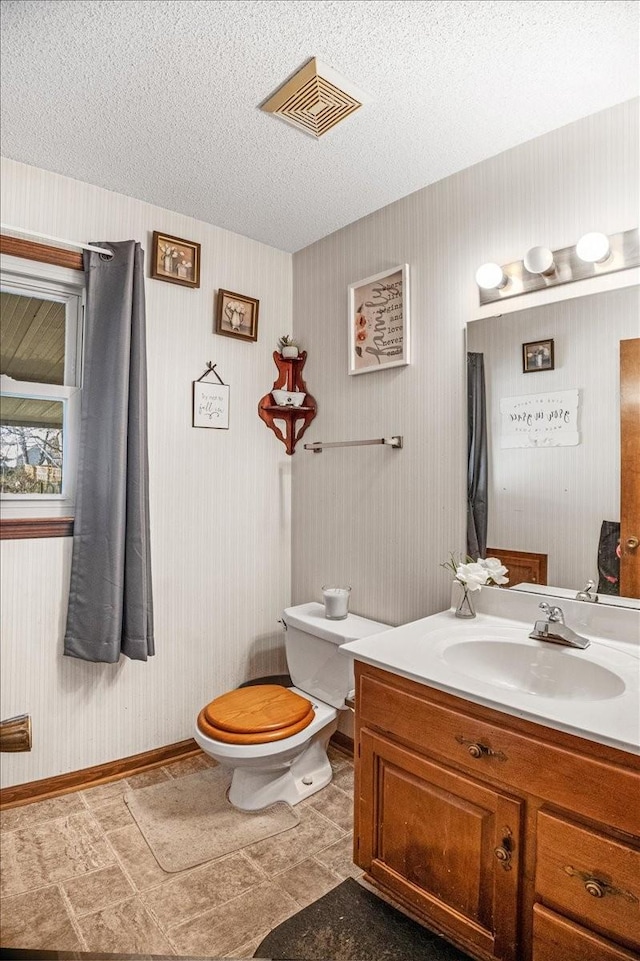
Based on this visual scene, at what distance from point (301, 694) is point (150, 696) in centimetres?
57

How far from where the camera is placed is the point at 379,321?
1930 mm

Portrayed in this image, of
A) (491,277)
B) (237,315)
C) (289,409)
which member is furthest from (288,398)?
(491,277)

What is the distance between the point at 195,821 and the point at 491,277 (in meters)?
1.89

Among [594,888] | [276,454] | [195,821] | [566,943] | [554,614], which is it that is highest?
[276,454]

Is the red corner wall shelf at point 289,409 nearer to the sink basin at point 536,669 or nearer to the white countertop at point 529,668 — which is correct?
the white countertop at point 529,668

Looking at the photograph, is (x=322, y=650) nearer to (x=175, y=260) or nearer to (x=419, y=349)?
(x=419, y=349)

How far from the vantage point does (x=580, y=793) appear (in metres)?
0.91

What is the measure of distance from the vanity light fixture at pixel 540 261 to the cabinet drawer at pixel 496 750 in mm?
1138

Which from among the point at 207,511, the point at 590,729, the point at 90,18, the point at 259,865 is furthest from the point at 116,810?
the point at 90,18

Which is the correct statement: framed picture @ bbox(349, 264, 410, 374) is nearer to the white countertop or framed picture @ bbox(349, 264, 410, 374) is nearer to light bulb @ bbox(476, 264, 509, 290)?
light bulb @ bbox(476, 264, 509, 290)

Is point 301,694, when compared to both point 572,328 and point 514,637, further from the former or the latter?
point 572,328

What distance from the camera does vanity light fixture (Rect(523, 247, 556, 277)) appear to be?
1.41m

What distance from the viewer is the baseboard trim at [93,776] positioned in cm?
164

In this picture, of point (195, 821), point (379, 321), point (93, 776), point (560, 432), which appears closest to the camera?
point (560, 432)
